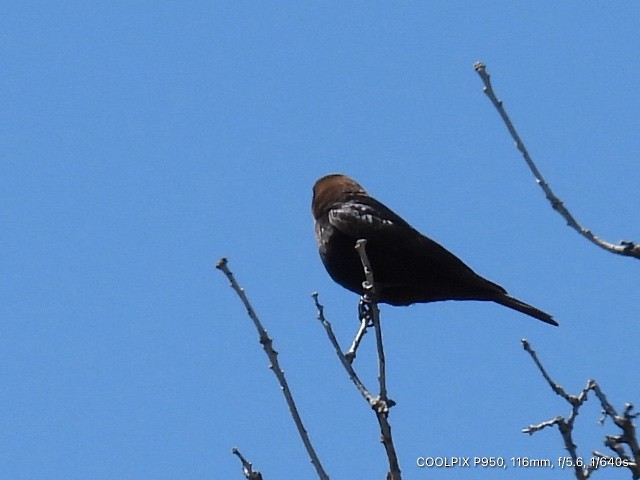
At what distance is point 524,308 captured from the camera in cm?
649

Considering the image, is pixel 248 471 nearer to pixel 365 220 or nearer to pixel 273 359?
pixel 273 359

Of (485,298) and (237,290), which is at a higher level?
(485,298)

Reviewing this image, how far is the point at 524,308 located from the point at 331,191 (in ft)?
5.61

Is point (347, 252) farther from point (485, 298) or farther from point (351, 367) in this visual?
point (351, 367)

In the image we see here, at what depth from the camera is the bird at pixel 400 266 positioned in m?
6.75

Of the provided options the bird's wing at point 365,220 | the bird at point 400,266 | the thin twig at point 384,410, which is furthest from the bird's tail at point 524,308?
the thin twig at point 384,410

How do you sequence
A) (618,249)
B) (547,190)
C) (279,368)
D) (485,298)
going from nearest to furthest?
(618,249)
(547,190)
(279,368)
(485,298)

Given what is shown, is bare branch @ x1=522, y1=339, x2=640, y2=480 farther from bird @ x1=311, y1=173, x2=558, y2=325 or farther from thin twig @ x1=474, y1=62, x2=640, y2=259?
bird @ x1=311, y1=173, x2=558, y2=325

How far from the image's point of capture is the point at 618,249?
318cm

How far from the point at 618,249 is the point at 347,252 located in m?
3.69

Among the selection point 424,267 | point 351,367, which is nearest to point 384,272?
point 424,267

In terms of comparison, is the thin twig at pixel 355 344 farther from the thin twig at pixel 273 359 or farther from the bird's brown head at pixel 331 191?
the bird's brown head at pixel 331 191

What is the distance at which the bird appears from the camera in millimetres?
6746

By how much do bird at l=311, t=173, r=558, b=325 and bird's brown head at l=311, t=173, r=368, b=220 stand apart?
418 mm
